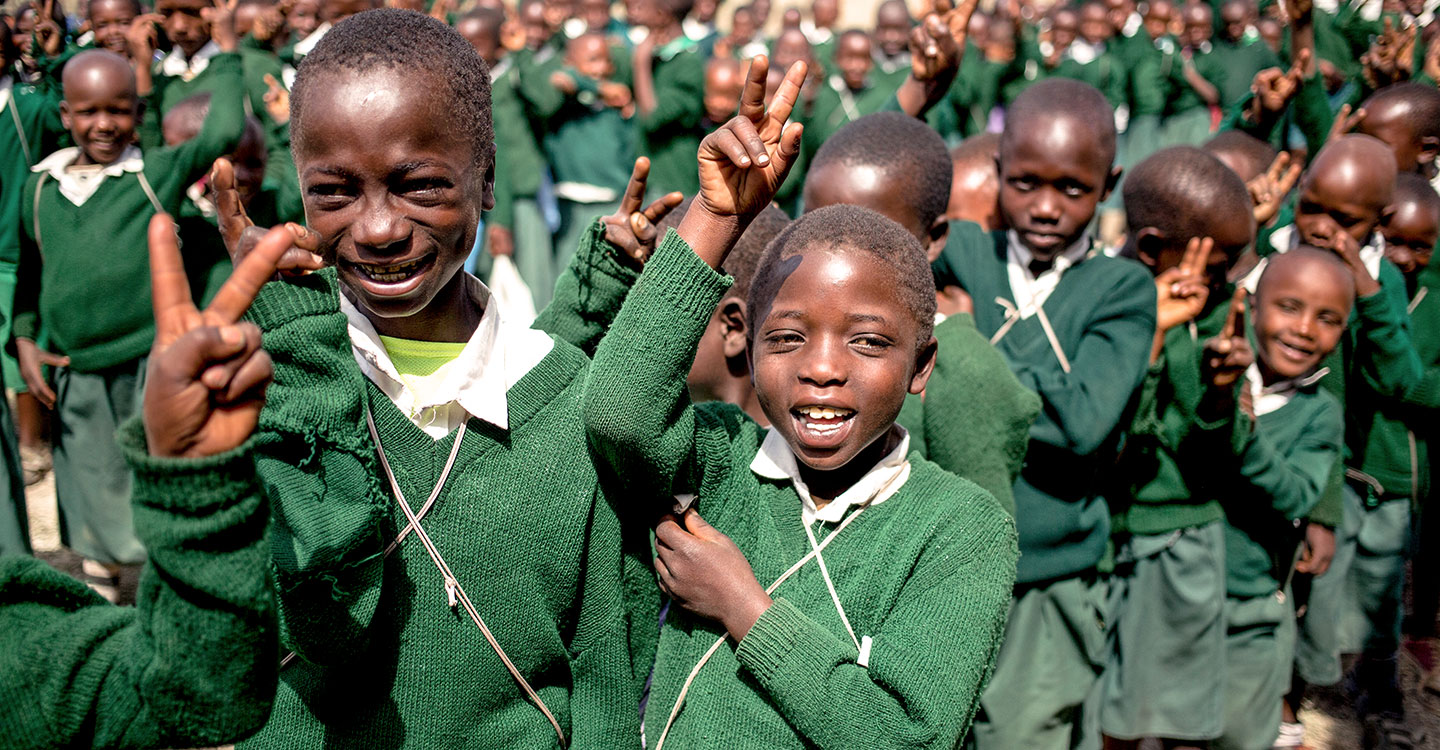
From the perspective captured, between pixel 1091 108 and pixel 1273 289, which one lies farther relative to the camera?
pixel 1273 289

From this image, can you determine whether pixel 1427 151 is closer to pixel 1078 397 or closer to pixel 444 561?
pixel 1078 397

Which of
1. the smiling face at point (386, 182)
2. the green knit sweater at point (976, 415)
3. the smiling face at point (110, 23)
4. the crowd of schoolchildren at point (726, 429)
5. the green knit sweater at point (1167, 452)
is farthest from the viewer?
the smiling face at point (110, 23)

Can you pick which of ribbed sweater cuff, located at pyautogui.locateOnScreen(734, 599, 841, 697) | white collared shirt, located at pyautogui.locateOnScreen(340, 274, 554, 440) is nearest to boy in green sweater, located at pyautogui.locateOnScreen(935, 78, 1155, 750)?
ribbed sweater cuff, located at pyautogui.locateOnScreen(734, 599, 841, 697)

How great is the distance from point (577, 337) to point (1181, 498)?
72.3 inches

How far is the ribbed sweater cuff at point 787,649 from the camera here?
56.6 inches

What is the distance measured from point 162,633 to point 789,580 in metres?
0.89

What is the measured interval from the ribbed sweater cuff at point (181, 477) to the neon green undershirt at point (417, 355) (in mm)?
490

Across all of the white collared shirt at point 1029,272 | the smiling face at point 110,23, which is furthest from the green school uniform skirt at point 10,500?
the white collared shirt at point 1029,272

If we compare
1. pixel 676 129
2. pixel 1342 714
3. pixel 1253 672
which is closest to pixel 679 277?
pixel 1253 672

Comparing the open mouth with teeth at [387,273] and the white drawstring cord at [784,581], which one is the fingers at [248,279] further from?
the white drawstring cord at [784,581]

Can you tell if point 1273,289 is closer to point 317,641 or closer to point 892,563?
point 892,563

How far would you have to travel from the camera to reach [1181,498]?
286cm

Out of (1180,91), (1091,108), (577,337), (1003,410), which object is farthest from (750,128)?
(1180,91)

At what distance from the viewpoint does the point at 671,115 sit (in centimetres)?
680
